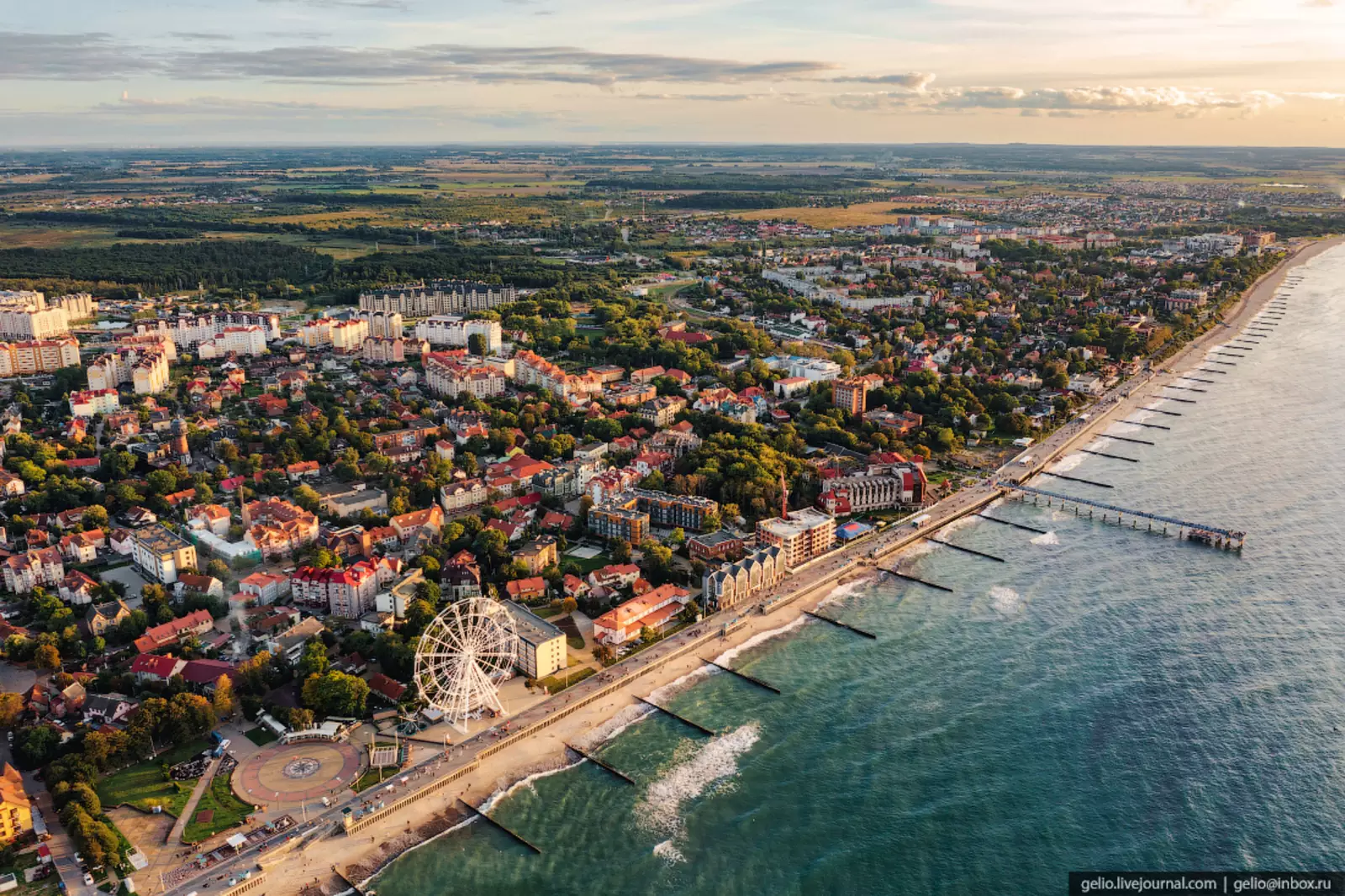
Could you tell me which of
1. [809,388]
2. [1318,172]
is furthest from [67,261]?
[1318,172]

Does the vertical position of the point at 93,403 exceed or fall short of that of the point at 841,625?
it exceeds it

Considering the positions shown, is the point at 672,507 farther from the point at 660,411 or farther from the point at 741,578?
the point at 660,411

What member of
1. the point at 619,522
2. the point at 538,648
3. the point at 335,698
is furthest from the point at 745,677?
the point at 335,698

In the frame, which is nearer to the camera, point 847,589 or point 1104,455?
point 847,589

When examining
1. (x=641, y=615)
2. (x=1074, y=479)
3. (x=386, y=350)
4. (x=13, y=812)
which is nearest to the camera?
(x=13, y=812)

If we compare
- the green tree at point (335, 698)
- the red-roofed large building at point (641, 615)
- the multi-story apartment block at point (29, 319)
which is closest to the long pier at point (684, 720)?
the red-roofed large building at point (641, 615)

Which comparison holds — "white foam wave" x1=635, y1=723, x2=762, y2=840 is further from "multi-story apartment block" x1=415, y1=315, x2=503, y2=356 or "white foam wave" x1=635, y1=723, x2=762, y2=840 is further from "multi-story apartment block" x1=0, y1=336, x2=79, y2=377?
"multi-story apartment block" x1=0, y1=336, x2=79, y2=377

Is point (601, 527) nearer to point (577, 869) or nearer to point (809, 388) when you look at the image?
point (577, 869)
